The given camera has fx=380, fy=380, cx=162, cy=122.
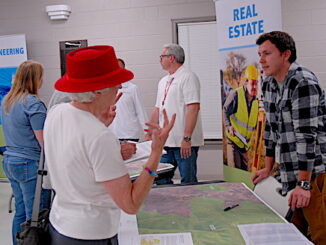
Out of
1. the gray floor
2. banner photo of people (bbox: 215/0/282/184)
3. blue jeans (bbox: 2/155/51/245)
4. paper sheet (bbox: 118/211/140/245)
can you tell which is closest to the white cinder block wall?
the gray floor

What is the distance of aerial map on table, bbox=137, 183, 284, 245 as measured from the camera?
1.49m

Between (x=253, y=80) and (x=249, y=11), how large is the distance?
0.48m

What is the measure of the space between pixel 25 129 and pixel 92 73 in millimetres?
1521

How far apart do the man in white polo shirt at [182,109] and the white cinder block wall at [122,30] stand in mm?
1455

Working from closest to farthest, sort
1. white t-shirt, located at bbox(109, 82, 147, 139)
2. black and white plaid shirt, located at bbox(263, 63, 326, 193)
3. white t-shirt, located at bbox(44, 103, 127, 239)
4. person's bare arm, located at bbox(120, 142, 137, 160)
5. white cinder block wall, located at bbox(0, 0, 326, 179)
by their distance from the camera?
white t-shirt, located at bbox(44, 103, 127, 239) < black and white plaid shirt, located at bbox(263, 63, 326, 193) < person's bare arm, located at bbox(120, 142, 137, 160) < white t-shirt, located at bbox(109, 82, 147, 139) < white cinder block wall, located at bbox(0, 0, 326, 179)

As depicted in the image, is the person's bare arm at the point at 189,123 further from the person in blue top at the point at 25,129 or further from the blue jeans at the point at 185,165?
the person in blue top at the point at 25,129

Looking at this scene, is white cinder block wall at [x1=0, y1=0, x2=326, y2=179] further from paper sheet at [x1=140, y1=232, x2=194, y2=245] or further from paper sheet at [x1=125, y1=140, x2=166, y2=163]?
paper sheet at [x1=140, y1=232, x2=194, y2=245]

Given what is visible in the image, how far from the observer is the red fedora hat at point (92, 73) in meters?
1.15

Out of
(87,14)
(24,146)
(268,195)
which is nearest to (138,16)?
(87,14)

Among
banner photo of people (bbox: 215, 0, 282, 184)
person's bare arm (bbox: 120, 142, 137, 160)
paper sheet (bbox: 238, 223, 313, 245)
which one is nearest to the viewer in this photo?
paper sheet (bbox: 238, 223, 313, 245)

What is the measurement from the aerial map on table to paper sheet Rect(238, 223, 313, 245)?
0.04 m

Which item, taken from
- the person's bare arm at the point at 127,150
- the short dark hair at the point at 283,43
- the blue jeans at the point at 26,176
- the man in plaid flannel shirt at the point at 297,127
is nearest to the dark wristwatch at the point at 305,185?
the man in plaid flannel shirt at the point at 297,127

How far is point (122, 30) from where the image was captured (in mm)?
4914

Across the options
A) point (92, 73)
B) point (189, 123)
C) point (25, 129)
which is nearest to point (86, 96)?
point (92, 73)
